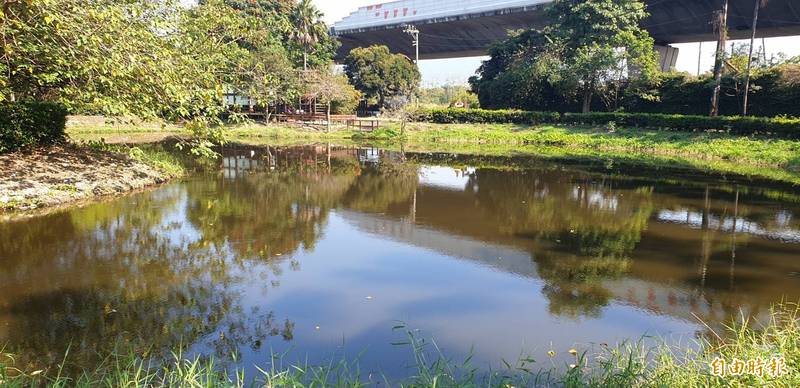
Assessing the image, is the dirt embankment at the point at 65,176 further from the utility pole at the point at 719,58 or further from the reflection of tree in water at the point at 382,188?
the utility pole at the point at 719,58

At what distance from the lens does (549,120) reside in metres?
35.9

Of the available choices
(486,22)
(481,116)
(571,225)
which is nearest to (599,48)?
(481,116)

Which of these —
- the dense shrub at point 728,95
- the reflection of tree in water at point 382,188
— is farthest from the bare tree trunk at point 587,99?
the reflection of tree in water at point 382,188

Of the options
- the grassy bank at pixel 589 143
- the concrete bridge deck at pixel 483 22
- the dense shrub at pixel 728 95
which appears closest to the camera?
the grassy bank at pixel 589 143

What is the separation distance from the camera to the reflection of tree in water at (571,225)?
7293 millimetres

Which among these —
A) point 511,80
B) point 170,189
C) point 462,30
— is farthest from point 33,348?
point 462,30

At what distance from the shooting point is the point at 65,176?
12.4 metres

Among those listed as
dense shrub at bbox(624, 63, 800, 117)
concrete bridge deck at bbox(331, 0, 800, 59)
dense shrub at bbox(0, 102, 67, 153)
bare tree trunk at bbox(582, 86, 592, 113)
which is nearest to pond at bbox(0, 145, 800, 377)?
dense shrub at bbox(0, 102, 67, 153)

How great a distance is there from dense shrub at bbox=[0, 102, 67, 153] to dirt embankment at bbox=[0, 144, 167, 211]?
0.29 m

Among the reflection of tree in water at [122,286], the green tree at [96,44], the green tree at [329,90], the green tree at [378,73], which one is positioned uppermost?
the green tree at [378,73]

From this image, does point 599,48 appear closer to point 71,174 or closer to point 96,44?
point 71,174

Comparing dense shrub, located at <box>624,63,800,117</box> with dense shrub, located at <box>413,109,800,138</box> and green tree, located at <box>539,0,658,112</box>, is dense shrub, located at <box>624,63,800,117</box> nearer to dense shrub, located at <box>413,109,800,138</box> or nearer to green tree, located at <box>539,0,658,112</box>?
green tree, located at <box>539,0,658,112</box>

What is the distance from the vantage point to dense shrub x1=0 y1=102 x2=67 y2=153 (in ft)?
41.7

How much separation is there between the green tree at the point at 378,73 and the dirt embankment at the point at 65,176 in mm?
32247
